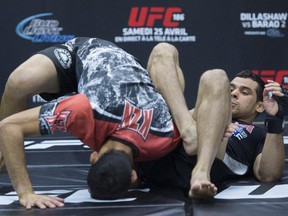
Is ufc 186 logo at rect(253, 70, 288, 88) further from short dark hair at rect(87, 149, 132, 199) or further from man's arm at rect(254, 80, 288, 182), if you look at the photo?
short dark hair at rect(87, 149, 132, 199)

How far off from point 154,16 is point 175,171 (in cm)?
267

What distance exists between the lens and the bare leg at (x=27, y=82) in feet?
8.63

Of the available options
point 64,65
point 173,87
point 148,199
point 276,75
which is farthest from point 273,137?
point 276,75

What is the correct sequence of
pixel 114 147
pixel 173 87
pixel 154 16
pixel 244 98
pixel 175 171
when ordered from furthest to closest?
pixel 154 16 → pixel 244 98 → pixel 173 87 → pixel 175 171 → pixel 114 147

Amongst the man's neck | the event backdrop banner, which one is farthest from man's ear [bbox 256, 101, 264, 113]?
the event backdrop banner

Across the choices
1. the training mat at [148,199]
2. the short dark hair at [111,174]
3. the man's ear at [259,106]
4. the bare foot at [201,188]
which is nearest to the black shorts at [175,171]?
the training mat at [148,199]

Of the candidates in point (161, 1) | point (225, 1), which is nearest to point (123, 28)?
point (161, 1)

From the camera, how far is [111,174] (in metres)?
2.13

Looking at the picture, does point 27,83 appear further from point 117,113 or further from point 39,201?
point 39,201

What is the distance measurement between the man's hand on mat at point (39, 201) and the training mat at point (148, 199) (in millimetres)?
21

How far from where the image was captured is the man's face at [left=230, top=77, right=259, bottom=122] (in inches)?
114

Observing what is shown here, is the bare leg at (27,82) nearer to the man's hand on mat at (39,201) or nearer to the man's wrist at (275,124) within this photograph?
the man's hand on mat at (39,201)

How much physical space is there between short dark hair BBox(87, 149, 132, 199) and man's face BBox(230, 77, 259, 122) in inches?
32.6

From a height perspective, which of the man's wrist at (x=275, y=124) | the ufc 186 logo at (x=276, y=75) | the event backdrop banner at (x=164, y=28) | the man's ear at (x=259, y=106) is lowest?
the man's wrist at (x=275, y=124)
